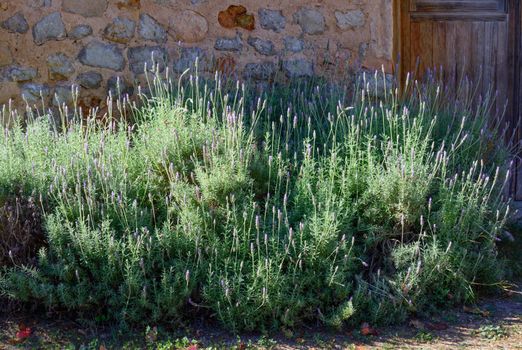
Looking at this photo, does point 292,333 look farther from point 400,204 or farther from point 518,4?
point 518,4

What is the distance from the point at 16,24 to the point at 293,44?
7.15 ft

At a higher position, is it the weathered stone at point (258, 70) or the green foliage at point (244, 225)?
the weathered stone at point (258, 70)

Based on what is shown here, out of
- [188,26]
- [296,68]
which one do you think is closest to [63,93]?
[188,26]

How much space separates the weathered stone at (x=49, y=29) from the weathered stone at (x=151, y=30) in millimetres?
607

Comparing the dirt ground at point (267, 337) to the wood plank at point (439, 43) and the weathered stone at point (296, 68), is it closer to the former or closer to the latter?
the weathered stone at point (296, 68)

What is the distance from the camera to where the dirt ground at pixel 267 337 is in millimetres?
3953

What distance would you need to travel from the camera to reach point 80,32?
19.1 feet

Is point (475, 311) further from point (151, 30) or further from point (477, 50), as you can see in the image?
point (151, 30)

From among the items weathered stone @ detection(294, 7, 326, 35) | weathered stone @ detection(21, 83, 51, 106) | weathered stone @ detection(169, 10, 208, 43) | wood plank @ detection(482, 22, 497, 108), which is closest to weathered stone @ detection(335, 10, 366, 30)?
weathered stone @ detection(294, 7, 326, 35)

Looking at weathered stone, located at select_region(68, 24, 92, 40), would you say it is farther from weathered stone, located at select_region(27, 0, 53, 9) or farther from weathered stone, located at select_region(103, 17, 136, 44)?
weathered stone, located at select_region(27, 0, 53, 9)

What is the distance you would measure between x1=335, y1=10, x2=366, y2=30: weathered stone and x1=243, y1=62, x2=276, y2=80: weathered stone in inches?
26.3

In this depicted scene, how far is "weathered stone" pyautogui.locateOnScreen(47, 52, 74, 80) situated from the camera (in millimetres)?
5801

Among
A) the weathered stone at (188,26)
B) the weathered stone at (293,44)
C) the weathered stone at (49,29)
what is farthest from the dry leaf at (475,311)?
the weathered stone at (49,29)

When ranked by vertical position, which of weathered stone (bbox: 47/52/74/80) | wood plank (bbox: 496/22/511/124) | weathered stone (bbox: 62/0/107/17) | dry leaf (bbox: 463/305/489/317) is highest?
weathered stone (bbox: 62/0/107/17)
